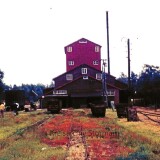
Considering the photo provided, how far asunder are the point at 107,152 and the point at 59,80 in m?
68.0

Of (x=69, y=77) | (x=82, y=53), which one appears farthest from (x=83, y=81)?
(x=82, y=53)

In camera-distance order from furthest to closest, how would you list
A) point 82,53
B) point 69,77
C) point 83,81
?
point 82,53
point 69,77
point 83,81

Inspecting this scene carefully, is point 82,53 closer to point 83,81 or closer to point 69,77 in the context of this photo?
point 69,77

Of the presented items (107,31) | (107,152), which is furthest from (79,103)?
(107,152)

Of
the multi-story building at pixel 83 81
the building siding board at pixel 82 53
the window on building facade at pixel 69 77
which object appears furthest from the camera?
the building siding board at pixel 82 53

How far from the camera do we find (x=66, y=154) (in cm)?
1448

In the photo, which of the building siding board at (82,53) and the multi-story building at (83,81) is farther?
the building siding board at (82,53)

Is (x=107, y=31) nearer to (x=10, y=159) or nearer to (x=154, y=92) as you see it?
(x=154, y=92)

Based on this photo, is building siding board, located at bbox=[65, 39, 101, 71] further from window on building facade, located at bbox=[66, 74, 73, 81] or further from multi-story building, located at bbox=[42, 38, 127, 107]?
window on building facade, located at bbox=[66, 74, 73, 81]

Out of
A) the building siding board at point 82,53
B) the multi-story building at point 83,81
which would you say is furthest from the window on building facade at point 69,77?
the building siding board at point 82,53

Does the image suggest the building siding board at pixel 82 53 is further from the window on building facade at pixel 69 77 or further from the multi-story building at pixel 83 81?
the window on building facade at pixel 69 77

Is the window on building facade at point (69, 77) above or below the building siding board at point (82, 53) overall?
below

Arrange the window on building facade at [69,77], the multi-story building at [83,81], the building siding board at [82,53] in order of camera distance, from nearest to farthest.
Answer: the multi-story building at [83,81]
the window on building facade at [69,77]
the building siding board at [82,53]

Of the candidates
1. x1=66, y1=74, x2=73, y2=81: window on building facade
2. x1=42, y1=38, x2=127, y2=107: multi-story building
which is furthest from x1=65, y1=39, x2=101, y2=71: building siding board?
x1=66, y1=74, x2=73, y2=81: window on building facade
